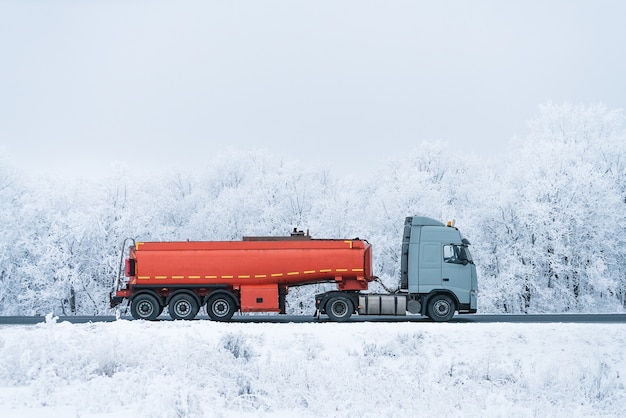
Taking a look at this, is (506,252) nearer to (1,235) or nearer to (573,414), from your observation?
(573,414)

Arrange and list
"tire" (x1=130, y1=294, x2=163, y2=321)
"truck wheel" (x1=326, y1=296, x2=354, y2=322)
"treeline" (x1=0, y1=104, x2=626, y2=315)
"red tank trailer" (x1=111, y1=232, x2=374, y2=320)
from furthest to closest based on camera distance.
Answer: "treeline" (x1=0, y1=104, x2=626, y2=315)
"tire" (x1=130, y1=294, x2=163, y2=321)
"red tank trailer" (x1=111, y1=232, x2=374, y2=320)
"truck wheel" (x1=326, y1=296, x2=354, y2=322)

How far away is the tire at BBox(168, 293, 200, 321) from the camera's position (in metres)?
23.6

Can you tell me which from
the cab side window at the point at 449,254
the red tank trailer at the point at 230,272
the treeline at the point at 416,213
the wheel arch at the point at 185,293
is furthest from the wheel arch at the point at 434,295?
the treeline at the point at 416,213

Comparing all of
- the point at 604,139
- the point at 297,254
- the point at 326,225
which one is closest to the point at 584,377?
the point at 297,254

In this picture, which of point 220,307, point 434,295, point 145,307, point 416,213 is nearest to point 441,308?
point 434,295

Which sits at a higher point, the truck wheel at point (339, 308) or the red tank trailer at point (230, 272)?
the red tank trailer at point (230, 272)

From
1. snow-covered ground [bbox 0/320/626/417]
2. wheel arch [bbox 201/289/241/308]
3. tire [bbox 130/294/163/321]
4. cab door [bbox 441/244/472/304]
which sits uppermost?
cab door [bbox 441/244/472/304]

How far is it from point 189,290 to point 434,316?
355 inches

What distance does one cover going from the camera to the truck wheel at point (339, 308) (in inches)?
924

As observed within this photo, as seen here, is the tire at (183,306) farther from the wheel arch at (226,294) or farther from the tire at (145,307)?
the tire at (145,307)

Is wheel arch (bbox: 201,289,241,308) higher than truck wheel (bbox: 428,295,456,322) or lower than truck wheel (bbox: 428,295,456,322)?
higher

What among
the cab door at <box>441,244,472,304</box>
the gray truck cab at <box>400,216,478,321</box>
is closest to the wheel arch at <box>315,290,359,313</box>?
the gray truck cab at <box>400,216,478,321</box>

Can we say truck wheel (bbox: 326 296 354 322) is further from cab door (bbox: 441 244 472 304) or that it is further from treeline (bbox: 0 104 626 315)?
treeline (bbox: 0 104 626 315)

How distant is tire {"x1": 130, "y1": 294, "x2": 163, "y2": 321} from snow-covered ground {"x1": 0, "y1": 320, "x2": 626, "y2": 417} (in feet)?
10.2
